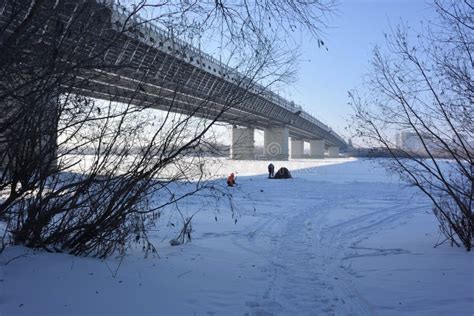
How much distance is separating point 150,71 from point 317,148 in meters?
95.0

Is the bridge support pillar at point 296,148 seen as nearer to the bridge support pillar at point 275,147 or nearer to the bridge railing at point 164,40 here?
the bridge support pillar at point 275,147

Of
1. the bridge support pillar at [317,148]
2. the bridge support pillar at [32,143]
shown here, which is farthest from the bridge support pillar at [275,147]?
the bridge support pillar at [32,143]

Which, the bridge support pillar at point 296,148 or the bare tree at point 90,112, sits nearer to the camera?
the bare tree at point 90,112

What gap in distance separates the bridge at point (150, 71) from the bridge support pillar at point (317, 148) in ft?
302

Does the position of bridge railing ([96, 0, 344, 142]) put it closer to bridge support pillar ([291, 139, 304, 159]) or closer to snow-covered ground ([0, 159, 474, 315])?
snow-covered ground ([0, 159, 474, 315])

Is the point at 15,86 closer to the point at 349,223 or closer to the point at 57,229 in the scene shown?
the point at 57,229

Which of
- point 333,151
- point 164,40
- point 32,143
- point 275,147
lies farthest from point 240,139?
point 333,151

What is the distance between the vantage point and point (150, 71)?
214 inches

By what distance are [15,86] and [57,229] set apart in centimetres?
208

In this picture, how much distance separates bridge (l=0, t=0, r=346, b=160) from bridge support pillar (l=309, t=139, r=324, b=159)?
302 ft

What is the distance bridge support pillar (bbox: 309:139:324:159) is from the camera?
9646 centimetres

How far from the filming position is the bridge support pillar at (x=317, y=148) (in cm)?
9646

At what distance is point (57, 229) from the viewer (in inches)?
193

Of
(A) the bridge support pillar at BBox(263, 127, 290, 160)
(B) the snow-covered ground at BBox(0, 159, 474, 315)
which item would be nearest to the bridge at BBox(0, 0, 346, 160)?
(B) the snow-covered ground at BBox(0, 159, 474, 315)
